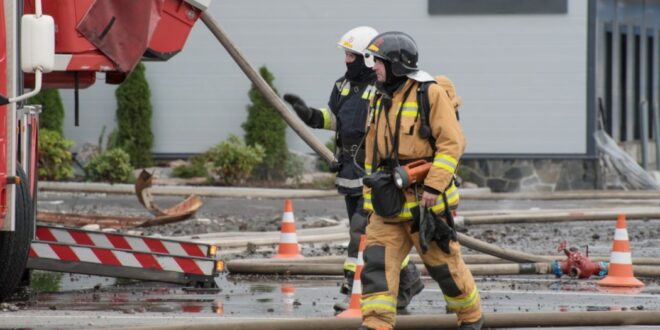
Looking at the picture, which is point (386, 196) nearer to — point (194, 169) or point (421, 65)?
point (194, 169)

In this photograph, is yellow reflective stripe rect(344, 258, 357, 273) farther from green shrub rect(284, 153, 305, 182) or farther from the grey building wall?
the grey building wall

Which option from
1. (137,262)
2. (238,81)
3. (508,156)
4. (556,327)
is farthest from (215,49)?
(556,327)

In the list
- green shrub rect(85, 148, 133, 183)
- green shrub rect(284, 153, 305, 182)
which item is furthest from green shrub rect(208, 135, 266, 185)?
green shrub rect(85, 148, 133, 183)

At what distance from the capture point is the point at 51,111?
81.0 ft

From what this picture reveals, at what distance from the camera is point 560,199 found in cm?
2184

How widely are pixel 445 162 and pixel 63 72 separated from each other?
366 centimetres

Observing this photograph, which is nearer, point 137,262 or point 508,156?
point 137,262

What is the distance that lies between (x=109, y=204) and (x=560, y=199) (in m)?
6.91

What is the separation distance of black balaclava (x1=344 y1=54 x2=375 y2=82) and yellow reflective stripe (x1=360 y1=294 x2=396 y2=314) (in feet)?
7.53

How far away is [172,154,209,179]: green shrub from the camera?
24.2m

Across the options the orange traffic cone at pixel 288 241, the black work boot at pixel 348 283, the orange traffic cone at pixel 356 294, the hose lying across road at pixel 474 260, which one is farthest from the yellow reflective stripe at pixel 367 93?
the orange traffic cone at pixel 288 241

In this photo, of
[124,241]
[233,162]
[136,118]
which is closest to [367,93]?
[124,241]

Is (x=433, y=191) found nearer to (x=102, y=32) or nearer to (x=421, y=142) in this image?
(x=421, y=142)

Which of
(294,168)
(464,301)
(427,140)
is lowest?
(294,168)
